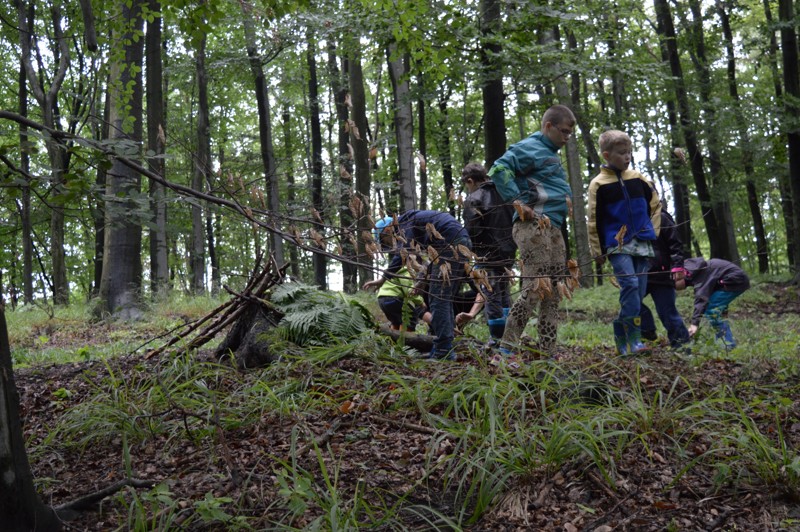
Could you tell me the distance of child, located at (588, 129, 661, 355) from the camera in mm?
5762

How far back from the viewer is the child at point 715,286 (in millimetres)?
7172

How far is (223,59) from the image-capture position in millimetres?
15469

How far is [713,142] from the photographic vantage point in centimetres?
1789

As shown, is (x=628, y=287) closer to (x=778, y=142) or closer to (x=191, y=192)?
(x=191, y=192)

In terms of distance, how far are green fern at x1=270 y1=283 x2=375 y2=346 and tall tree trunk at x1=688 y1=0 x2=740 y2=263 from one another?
14.1m

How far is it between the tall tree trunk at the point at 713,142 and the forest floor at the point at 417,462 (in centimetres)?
1403

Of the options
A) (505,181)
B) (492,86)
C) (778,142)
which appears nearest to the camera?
(505,181)

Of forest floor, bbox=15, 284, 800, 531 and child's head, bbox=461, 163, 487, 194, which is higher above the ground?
child's head, bbox=461, 163, 487, 194

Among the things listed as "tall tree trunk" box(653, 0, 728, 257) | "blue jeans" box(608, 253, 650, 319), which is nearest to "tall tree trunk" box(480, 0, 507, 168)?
"blue jeans" box(608, 253, 650, 319)

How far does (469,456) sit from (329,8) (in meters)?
10.6

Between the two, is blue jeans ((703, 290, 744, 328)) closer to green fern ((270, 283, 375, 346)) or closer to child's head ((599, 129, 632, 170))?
child's head ((599, 129, 632, 170))

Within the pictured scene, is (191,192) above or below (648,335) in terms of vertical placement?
above

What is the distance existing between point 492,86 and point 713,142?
416 inches

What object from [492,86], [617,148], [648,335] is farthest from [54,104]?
[648,335]
